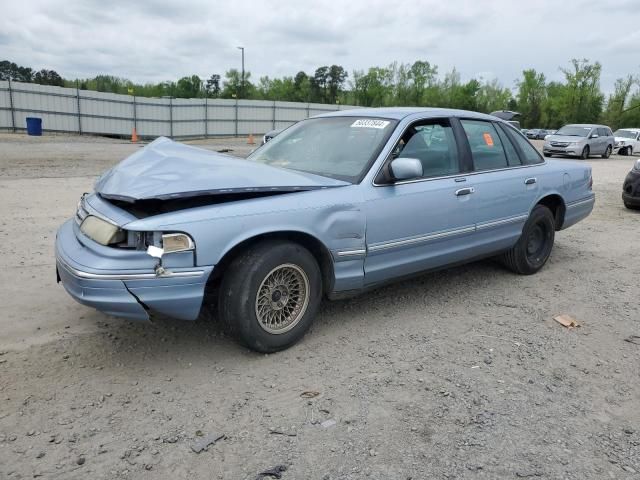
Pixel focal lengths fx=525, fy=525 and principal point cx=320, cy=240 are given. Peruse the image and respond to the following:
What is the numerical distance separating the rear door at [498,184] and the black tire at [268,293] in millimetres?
1811

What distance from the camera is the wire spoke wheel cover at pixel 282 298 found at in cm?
336

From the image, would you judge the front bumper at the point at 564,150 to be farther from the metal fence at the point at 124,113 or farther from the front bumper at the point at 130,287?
the front bumper at the point at 130,287

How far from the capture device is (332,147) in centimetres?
419

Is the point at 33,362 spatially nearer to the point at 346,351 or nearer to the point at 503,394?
the point at 346,351

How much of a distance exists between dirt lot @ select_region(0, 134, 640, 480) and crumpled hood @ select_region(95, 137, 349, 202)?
108 cm

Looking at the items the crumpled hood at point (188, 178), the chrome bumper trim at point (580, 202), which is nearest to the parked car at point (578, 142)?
the chrome bumper trim at point (580, 202)

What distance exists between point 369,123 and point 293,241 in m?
1.35

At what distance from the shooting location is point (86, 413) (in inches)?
109

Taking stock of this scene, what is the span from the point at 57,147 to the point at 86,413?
18.6 metres

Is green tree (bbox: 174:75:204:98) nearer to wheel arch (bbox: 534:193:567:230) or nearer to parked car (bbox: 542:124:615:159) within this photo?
parked car (bbox: 542:124:615:159)

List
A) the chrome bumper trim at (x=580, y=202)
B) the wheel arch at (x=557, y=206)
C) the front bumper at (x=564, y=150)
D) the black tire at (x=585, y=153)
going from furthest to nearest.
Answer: the black tire at (x=585, y=153) < the front bumper at (x=564, y=150) < the chrome bumper trim at (x=580, y=202) < the wheel arch at (x=557, y=206)

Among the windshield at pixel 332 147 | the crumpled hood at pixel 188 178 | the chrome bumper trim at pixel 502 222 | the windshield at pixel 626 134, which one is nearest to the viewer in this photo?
the crumpled hood at pixel 188 178

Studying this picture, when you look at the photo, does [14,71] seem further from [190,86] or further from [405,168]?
[405,168]

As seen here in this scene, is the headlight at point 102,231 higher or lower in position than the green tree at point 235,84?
lower
